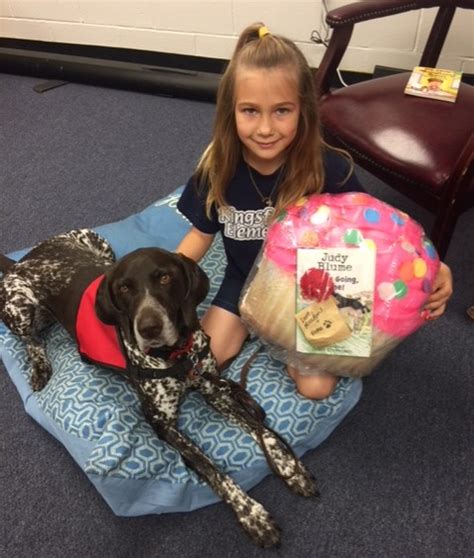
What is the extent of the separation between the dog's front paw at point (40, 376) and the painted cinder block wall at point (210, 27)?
9.50 feet

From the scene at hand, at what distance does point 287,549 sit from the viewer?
176 cm

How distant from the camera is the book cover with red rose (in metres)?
1.74

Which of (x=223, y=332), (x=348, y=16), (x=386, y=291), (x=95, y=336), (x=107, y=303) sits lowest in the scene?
(x=223, y=332)

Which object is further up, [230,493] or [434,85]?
[434,85]

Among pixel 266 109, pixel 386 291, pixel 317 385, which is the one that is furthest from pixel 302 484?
pixel 266 109

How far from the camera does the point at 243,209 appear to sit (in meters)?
2.06

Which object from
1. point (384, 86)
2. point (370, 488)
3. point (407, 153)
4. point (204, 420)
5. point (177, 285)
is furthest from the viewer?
point (384, 86)

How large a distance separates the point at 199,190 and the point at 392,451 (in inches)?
47.6

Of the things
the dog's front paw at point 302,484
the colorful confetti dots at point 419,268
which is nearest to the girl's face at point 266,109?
the colorful confetti dots at point 419,268

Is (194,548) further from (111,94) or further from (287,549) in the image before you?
(111,94)

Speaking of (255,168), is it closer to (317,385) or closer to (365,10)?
(317,385)

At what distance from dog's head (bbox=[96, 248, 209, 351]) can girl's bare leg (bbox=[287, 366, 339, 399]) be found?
1.68 ft

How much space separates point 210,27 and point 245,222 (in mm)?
2690

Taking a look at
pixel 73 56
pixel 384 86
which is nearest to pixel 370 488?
pixel 384 86
